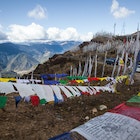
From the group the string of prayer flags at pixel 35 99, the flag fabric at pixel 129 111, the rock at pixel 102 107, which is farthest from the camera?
the rock at pixel 102 107

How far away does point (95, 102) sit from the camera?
427 inches

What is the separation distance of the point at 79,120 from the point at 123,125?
3.16 metres

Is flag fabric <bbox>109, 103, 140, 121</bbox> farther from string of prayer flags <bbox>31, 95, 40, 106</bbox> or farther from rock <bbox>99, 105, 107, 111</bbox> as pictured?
rock <bbox>99, 105, 107, 111</bbox>

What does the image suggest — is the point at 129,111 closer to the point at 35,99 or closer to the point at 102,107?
the point at 35,99

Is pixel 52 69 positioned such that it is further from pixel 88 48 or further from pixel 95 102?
pixel 95 102

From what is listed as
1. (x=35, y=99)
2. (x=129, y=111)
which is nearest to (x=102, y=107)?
(x=129, y=111)

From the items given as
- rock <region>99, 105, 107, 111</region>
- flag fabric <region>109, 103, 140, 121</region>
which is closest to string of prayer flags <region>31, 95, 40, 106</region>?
flag fabric <region>109, 103, 140, 121</region>

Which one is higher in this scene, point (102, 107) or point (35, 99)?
point (35, 99)

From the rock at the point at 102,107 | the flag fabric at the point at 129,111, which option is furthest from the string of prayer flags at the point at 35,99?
the rock at the point at 102,107

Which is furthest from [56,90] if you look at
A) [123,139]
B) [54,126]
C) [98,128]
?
[123,139]

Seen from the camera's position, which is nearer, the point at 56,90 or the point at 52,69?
the point at 56,90

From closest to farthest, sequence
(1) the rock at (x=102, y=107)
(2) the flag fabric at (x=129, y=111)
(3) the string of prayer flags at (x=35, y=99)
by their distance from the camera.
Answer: (2) the flag fabric at (x=129, y=111), (3) the string of prayer flags at (x=35, y=99), (1) the rock at (x=102, y=107)

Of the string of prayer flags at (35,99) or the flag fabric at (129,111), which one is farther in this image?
the string of prayer flags at (35,99)

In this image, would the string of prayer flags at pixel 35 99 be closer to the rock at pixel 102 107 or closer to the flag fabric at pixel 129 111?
the flag fabric at pixel 129 111
